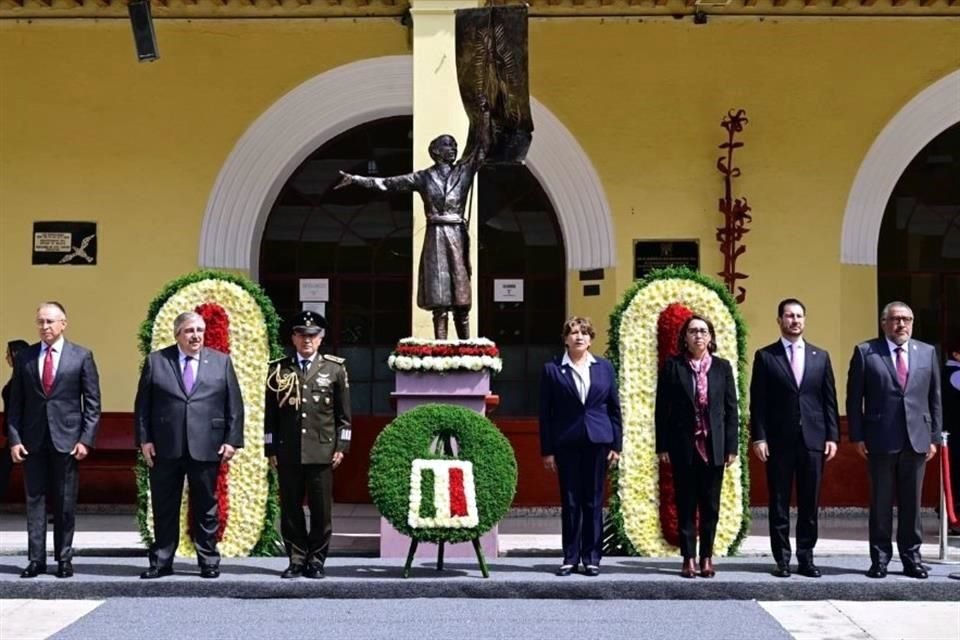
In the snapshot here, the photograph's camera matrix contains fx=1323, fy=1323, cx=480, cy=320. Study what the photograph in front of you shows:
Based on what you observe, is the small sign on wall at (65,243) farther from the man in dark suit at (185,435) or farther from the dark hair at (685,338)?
the dark hair at (685,338)

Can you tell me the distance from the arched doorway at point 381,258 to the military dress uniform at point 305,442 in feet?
12.0

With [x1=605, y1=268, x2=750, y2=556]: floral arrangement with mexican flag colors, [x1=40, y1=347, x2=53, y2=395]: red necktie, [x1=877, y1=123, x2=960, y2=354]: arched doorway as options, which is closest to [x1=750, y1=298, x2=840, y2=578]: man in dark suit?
[x1=605, y1=268, x2=750, y2=556]: floral arrangement with mexican flag colors

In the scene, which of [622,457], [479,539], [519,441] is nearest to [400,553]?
[479,539]

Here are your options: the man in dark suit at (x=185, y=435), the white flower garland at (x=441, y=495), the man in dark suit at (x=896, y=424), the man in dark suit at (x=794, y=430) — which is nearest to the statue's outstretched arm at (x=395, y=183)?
the man in dark suit at (x=185, y=435)

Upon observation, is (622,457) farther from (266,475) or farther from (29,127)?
(29,127)

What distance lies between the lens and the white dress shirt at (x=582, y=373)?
828cm

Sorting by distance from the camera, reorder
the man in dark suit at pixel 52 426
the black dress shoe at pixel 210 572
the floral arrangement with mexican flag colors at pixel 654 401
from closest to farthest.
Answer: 1. the black dress shoe at pixel 210 572
2. the man in dark suit at pixel 52 426
3. the floral arrangement with mexican flag colors at pixel 654 401

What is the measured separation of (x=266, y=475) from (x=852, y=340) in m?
5.41

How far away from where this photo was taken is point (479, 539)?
8703mm

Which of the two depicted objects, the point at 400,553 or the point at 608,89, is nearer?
the point at 400,553

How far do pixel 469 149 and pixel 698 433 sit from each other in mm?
2594

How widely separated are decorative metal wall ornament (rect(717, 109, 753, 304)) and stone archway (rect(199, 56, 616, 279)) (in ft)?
3.36

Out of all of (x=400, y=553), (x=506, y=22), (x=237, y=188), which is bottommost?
(x=400, y=553)

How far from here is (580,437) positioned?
26.9ft
